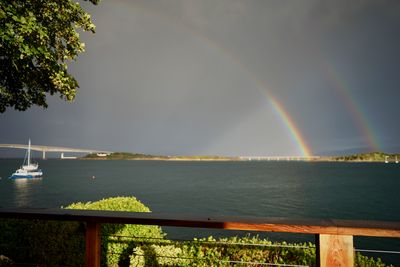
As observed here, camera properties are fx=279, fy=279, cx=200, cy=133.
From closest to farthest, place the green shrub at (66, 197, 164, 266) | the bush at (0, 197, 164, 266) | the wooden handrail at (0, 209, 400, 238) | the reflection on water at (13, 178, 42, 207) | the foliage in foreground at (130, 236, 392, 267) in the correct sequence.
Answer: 1. the wooden handrail at (0, 209, 400, 238)
2. the foliage in foreground at (130, 236, 392, 267)
3. the green shrub at (66, 197, 164, 266)
4. the bush at (0, 197, 164, 266)
5. the reflection on water at (13, 178, 42, 207)

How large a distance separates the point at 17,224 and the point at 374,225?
7751 mm

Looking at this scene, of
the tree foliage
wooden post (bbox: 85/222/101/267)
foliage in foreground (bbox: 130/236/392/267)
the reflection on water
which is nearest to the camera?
wooden post (bbox: 85/222/101/267)

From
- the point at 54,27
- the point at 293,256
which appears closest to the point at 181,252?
the point at 293,256

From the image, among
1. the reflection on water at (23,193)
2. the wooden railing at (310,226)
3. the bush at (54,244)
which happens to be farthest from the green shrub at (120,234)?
the reflection on water at (23,193)

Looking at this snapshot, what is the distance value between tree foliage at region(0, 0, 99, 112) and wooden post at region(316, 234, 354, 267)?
4460 mm

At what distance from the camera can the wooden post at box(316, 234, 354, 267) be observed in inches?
86.5

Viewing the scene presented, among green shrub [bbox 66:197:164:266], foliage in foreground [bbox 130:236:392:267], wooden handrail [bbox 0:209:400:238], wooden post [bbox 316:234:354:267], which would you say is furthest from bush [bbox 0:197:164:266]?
wooden post [bbox 316:234:354:267]

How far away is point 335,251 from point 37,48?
4.73 meters

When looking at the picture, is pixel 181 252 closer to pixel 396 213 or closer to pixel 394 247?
pixel 394 247

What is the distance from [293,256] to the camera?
524cm

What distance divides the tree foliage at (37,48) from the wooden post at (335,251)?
4.46 metres

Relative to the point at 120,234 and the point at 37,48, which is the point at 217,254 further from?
the point at 37,48

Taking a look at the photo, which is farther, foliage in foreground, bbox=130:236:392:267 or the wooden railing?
foliage in foreground, bbox=130:236:392:267

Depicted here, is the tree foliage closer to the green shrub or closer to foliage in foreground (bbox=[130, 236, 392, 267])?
the green shrub
